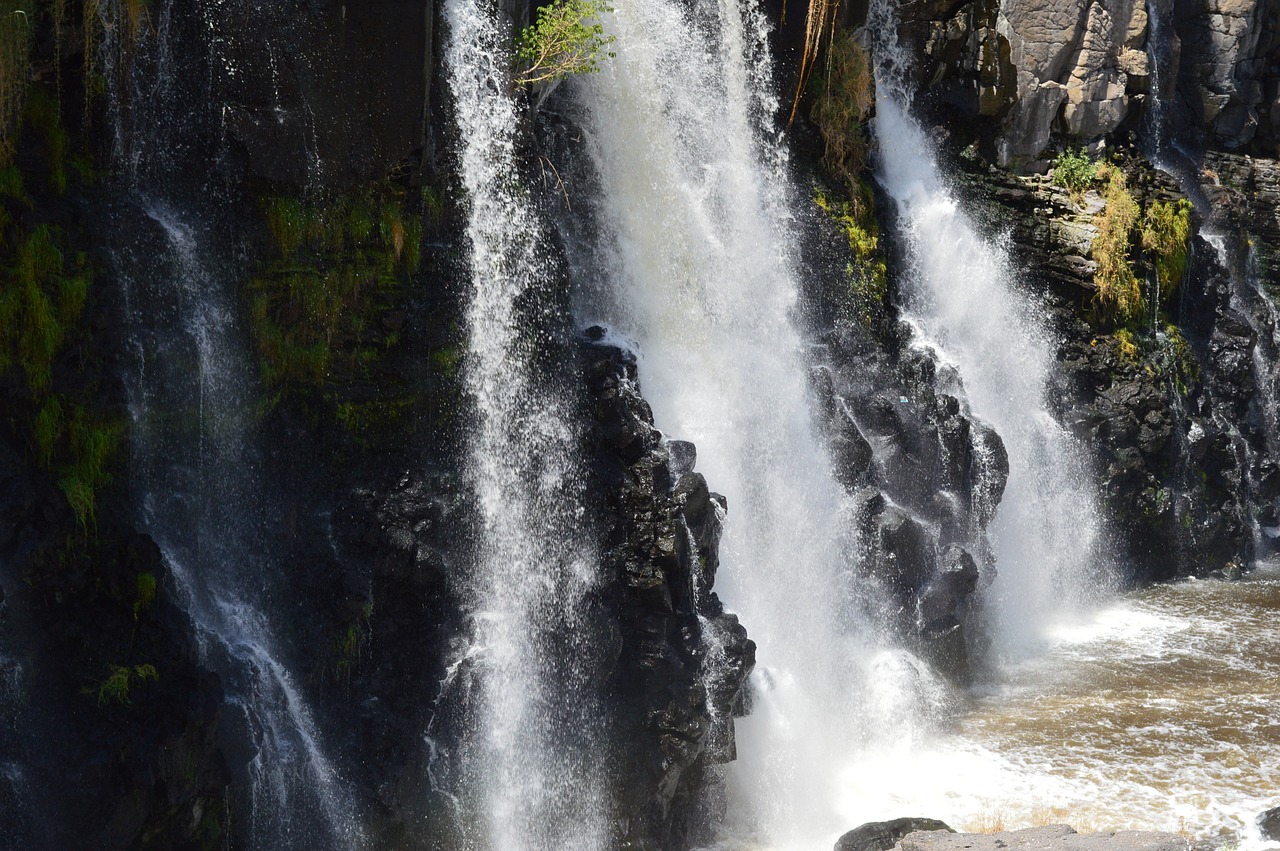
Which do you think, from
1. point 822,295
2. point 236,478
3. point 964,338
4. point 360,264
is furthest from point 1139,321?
point 236,478

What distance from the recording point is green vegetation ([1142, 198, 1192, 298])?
1819 cm

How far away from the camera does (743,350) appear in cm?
1412

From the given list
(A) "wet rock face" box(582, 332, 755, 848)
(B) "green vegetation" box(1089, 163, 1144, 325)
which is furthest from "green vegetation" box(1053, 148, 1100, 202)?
(A) "wet rock face" box(582, 332, 755, 848)

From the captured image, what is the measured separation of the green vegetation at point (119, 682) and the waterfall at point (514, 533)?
2.70 m

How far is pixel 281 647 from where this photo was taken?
9.96 meters

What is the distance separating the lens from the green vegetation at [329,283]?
1046 centimetres

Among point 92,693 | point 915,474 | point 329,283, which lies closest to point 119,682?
point 92,693

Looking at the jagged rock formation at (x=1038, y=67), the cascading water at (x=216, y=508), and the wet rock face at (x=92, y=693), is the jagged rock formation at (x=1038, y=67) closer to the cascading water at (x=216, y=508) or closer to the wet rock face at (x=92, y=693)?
the cascading water at (x=216, y=508)

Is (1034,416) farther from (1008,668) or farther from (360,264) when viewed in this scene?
(360,264)

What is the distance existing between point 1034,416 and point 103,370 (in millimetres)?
12337

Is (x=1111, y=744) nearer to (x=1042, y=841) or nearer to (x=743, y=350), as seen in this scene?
(x=1042, y=841)

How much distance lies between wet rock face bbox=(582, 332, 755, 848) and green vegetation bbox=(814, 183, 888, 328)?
5002 mm

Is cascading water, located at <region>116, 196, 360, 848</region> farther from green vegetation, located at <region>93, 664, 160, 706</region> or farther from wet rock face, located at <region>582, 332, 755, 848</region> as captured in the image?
wet rock face, located at <region>582, 332, 755, 848</region>

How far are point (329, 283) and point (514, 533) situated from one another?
2.75 metres
